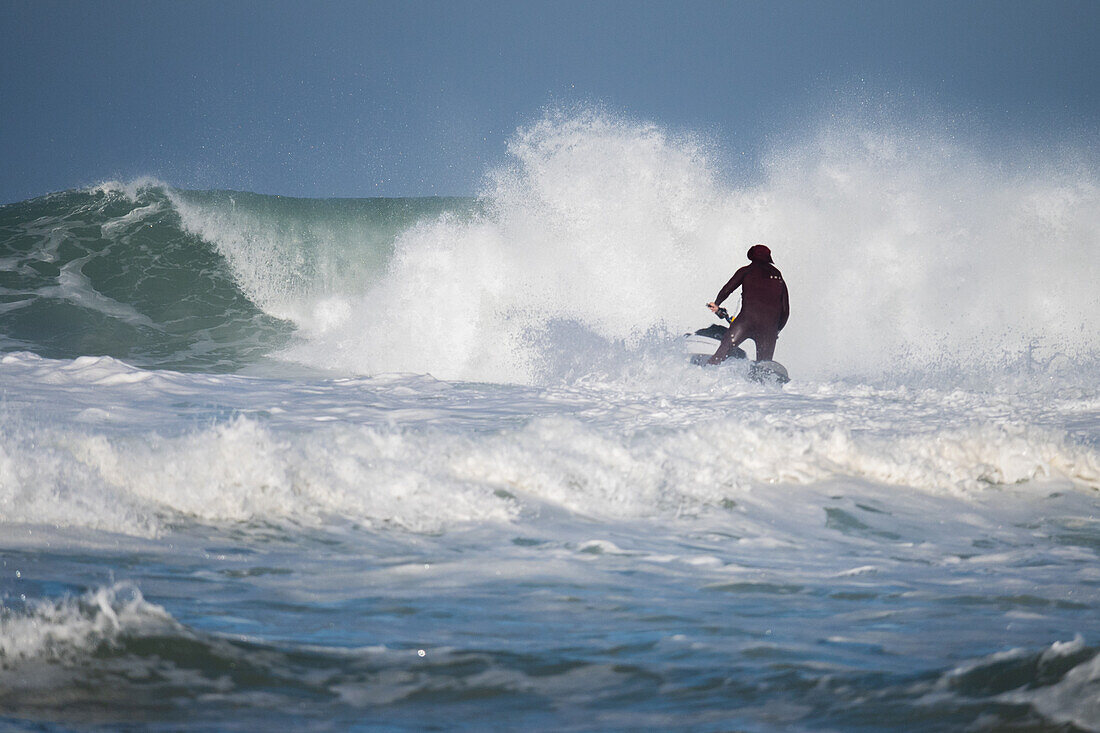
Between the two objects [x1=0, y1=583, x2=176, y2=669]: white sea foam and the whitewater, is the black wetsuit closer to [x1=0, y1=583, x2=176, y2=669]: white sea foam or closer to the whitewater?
the whitewater

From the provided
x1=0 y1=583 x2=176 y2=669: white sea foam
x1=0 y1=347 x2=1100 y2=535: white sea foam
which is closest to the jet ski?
x1=0 y1=347 x2=1100 y2=535: white sea foam

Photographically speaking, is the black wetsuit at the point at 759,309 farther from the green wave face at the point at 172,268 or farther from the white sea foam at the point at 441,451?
the green wave face at the point at 172,268

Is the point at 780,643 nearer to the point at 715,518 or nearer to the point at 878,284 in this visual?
the point at 715,518

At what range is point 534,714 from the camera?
2223 millimetres

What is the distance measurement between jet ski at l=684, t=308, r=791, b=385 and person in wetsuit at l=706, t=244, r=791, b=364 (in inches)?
4.0

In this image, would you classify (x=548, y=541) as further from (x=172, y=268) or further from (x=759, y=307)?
(x=172, y=268)

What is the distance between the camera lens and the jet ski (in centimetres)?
866

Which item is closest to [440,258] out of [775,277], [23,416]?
[775,277]

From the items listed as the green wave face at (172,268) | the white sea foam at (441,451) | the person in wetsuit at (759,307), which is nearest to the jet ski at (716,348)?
the person in wetsuit at (759,307)

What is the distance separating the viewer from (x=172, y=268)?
54.4 feet

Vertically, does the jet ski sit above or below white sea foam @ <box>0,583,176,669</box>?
above

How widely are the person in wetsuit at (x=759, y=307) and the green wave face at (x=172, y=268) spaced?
6591mm

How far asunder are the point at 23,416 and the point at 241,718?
400 cm

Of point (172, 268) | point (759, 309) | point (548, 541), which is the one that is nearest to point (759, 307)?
point (759, 309)
